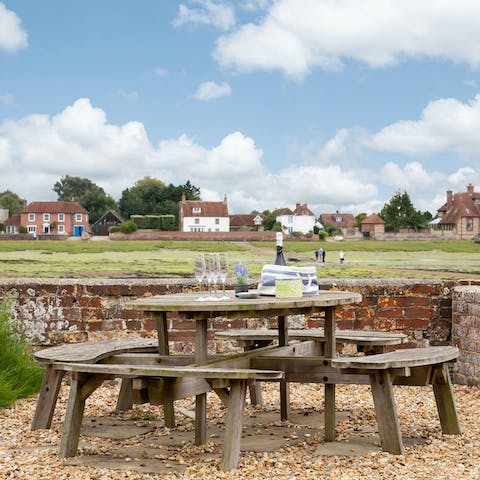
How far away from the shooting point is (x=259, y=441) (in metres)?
5.10

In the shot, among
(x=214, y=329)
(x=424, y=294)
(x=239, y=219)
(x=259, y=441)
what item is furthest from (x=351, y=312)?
(x=239, y=219)

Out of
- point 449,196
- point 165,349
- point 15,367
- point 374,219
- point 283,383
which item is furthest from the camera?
point 449,196

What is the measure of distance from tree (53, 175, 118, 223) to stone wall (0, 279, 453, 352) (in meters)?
97.6

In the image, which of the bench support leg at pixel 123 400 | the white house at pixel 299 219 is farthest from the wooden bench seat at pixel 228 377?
the white house at pixel 299 219

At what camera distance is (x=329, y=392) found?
205 inches

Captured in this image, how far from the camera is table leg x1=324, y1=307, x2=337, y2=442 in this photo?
510 centimetres

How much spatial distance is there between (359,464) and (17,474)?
6.49 ft

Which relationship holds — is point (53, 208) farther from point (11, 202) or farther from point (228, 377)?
point (228, 377)

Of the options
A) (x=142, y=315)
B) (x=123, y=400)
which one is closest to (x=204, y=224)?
(x=142, y=315)

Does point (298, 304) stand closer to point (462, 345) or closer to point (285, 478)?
point (285, 478)

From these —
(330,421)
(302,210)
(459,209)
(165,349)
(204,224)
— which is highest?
(302,210)

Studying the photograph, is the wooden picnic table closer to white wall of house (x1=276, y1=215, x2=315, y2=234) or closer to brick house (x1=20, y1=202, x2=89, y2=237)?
brick house (x1=20, y1=202, x2=89, y2=237)

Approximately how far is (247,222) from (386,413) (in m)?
111

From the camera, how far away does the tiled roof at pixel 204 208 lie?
3698 inches
